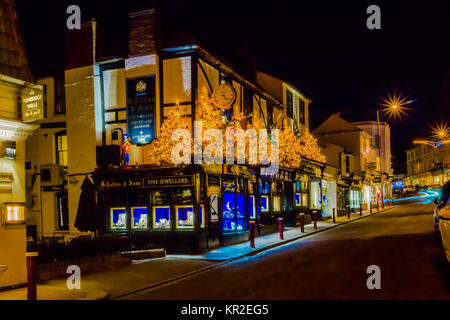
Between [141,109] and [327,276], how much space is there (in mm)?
11163

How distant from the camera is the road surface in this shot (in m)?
8.99

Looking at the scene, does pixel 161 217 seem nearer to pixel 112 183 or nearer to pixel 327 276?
pixel 112 183

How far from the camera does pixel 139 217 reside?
1872 cm

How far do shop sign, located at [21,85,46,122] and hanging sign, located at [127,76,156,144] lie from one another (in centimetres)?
684

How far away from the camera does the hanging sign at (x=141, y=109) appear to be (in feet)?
60.4

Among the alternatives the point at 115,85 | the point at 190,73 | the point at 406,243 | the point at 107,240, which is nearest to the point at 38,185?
the point at 115,85

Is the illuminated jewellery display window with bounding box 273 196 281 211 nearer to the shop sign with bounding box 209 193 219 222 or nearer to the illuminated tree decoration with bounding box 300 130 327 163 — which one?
the illuminated tree decoration with bounding box 300 130 327 163

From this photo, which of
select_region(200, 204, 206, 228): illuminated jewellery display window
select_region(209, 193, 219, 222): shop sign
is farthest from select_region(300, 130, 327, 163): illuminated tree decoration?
select_region(200, 204, 206, 228): illuminated jewellery display window

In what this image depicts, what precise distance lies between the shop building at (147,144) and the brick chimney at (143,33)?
0.14 ft

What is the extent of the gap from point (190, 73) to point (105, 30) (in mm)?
5477

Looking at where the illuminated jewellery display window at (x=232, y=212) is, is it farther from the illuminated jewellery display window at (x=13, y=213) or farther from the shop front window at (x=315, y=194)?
the shop front window at (x=315, y=194)

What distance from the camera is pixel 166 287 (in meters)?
10.9

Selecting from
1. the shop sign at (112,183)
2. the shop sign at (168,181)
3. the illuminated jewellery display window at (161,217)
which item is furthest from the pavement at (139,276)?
the shop sign at (112,183)

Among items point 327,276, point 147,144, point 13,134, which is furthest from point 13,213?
point 327,276
